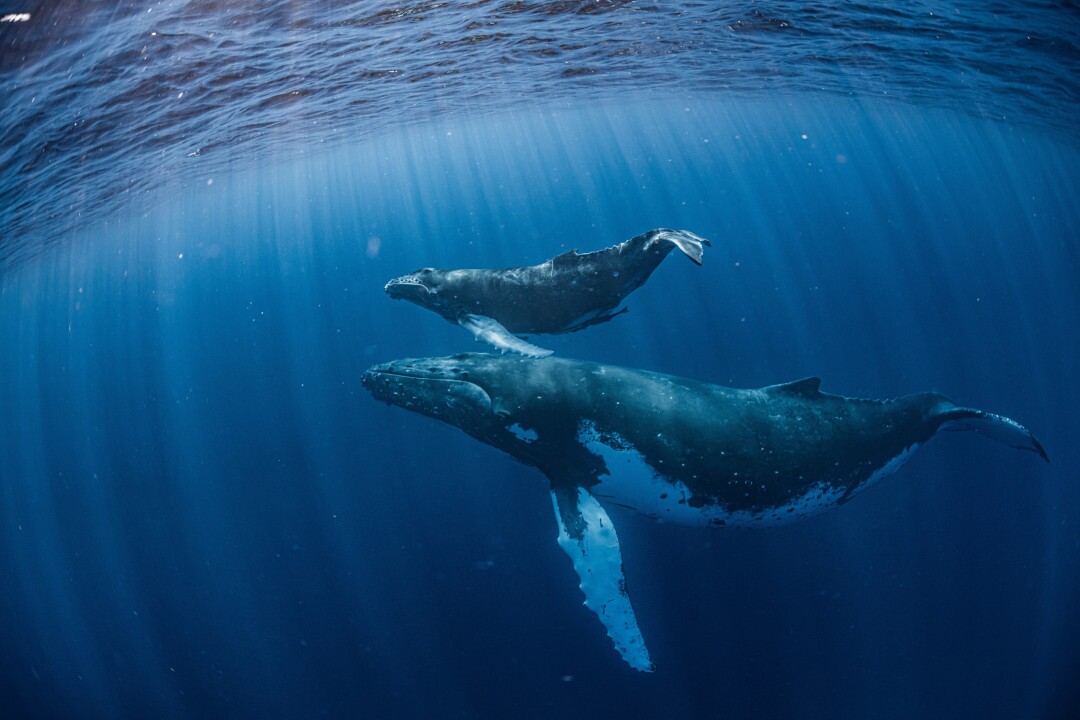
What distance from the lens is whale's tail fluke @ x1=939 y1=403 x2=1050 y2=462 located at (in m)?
7.04

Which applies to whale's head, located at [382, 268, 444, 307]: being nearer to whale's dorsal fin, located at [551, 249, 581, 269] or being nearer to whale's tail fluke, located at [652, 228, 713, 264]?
whale's dorsal fin, located at [551, 249, 581, 269]

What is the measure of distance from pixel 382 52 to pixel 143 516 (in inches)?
999

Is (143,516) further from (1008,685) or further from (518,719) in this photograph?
(1008,685)

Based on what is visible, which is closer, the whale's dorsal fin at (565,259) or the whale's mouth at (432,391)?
the whale's mouth at (432,391)

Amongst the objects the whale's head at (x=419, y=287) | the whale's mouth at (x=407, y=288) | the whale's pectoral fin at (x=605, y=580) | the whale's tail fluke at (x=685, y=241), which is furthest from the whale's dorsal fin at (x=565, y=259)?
the whale's pectoral fin at (x=605, y=580)

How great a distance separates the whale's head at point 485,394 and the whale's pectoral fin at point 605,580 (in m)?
1.13

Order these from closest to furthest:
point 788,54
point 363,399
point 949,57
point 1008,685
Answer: point 1008,685, point 949,57, point 788,54, point 363,399

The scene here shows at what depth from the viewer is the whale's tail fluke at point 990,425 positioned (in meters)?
7.04

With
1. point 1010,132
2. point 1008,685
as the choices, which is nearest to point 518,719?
point 1008,685

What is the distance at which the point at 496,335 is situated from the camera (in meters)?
8.07

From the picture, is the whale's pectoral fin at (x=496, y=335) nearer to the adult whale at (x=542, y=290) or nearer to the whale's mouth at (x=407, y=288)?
the adult whale at (x=542, y=290)

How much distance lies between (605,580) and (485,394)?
107 inches

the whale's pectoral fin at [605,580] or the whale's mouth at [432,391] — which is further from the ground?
the whale's mouth at [432,391]

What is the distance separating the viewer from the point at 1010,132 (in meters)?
33.1
